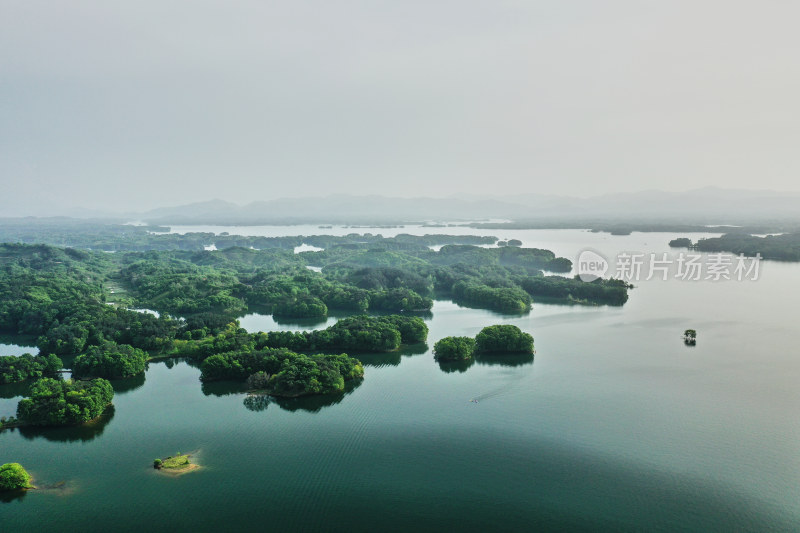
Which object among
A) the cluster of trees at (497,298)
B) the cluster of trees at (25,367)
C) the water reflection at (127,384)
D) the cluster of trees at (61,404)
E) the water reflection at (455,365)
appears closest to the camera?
the cluster of trees at (61,404)

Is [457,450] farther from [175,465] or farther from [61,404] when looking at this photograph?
[61,404]

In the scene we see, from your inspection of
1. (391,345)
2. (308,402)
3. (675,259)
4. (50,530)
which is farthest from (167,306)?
(675,259)

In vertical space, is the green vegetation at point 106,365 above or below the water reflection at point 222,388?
above

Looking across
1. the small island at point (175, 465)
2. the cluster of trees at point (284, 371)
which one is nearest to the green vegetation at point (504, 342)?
the cluster of trees at point (284, 371)

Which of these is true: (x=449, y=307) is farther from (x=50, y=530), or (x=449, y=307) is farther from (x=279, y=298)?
(x=50, y=530)

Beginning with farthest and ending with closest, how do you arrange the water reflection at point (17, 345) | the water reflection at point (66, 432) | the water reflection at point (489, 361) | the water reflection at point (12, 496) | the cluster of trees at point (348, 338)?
the water reflection at point (17, 345), the cluster of trees at point (348, 338), the water reflection at point (489, 361), the water reflection at point (66, 432), the water reflection at point (12, 496)

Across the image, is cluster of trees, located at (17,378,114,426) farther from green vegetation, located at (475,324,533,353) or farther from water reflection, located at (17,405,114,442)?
green vegetation, located at (475,324,533,353)

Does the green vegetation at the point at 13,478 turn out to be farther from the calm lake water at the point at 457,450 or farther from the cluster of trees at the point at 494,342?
the cluster of trees at the point at 494,342

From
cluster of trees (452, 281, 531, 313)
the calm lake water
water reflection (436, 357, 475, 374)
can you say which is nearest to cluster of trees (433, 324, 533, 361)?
water reflection (436, 357, 475, 374)
